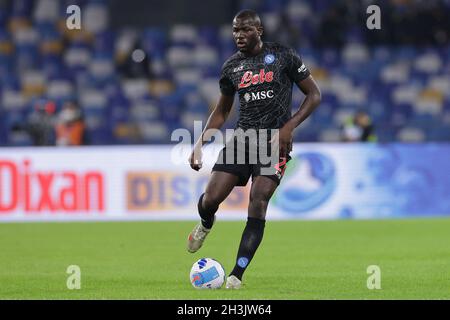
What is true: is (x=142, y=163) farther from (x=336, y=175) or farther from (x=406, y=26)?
(x=406, y=26)

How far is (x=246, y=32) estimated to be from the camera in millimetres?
9281

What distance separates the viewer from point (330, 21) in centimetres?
2502

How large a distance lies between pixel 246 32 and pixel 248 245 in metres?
1.88

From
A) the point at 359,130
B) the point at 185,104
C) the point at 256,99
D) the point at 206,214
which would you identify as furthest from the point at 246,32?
the point at 185,104

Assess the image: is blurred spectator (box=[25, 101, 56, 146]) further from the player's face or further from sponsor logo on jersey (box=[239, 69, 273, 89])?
the player's face

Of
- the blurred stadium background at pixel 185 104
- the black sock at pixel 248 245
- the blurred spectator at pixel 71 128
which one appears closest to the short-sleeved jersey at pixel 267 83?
the black sock at pixel 248 245

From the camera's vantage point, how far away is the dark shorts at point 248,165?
9344 millimetres

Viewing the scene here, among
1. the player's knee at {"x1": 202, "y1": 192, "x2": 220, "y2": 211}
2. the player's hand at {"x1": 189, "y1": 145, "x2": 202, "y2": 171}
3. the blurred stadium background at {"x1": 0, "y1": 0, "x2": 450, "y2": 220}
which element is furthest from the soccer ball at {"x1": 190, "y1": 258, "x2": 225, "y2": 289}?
the blurred stadium background at {"x1": 0, "y1": 0, "x2": 450, "y2": 220}

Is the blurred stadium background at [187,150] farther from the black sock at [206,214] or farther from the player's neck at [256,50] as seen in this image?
the player's neck at [256,50]

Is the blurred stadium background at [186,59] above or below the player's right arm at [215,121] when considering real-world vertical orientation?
above

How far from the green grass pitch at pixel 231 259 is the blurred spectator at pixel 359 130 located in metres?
3.47

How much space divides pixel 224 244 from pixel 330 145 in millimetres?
5606

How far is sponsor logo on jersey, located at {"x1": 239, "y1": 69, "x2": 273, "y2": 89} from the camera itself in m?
9.48
